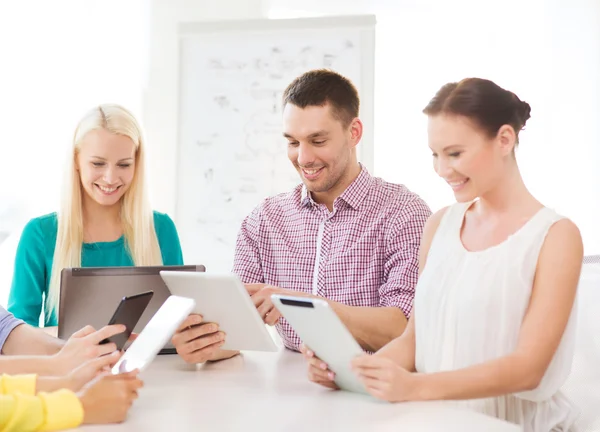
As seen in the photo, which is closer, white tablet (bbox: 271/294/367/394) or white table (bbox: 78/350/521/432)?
white table (bbox: 78/350/521/432)

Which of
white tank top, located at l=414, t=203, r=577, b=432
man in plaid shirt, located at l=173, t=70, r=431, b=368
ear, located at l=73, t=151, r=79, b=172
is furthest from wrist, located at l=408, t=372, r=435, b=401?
ear, located at l=73, t=151, r=79, b=172

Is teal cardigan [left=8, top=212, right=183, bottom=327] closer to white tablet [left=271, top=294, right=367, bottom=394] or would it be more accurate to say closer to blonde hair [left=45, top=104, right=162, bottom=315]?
blonde hair [left=45, top=104, right=162, bottom=315]

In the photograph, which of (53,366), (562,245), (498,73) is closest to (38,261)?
(53,366)

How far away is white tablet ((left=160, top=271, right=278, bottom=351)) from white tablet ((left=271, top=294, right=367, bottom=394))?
0.57ft

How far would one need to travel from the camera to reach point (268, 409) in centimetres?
140

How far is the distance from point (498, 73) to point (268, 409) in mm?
2695

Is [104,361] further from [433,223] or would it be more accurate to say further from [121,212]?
[121,212]

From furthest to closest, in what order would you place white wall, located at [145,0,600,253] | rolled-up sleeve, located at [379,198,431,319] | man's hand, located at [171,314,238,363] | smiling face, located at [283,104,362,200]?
white wall, located at [145,0,600,253] → smiling face, located at [283,104,362,200] → rolled-up sleeve, located at [379,198,431,319] → man's hand, located at [171,314,238,363]

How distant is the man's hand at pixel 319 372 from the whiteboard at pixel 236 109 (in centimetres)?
215

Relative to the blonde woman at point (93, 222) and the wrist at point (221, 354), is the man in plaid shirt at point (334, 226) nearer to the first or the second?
the wrist at point (221, 354)

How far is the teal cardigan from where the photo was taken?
8.14ft

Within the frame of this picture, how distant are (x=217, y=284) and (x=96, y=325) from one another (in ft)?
1.49

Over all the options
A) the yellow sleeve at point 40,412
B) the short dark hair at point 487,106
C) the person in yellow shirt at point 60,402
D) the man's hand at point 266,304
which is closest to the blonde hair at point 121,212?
the man's hand at point 266,304

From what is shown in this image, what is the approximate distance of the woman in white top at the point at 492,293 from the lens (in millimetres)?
1417
